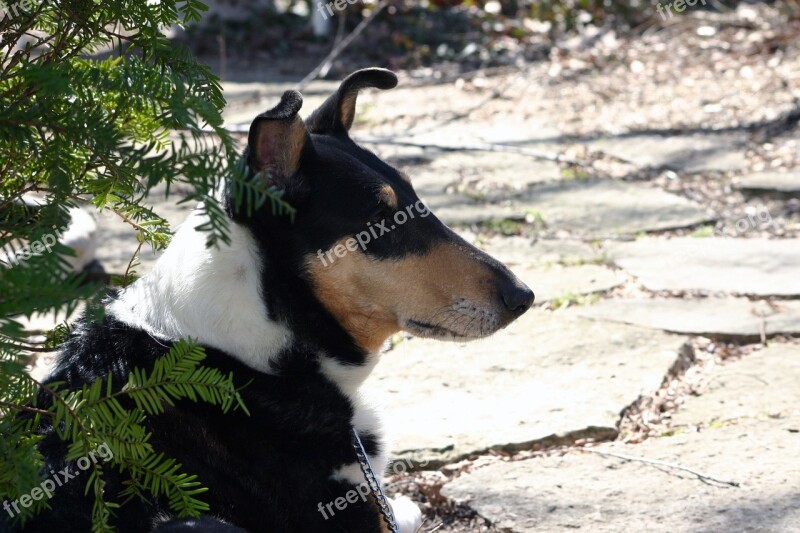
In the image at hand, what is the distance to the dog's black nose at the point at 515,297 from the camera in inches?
107

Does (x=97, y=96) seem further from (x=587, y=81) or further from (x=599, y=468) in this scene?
(x=587, y=81)

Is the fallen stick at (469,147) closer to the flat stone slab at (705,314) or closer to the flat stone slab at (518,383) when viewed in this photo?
the flat stone slab at (705,314)

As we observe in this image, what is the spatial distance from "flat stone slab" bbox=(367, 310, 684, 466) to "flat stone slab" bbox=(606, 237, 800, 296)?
645 millimetres

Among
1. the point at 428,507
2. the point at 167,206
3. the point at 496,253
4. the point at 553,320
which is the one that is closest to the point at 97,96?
the point at 428,507

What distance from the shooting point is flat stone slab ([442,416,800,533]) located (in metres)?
2.75

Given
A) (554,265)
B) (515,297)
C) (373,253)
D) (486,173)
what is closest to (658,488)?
(515,297)

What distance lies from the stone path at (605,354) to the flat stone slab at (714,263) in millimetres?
12

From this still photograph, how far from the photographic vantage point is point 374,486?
2.59 m

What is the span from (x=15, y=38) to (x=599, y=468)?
2.19m

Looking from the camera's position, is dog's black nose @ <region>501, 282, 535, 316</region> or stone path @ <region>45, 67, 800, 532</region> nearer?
dog's black nose @ <region>501, 282, 535, 316</region>

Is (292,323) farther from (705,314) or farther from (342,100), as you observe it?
(705,314)

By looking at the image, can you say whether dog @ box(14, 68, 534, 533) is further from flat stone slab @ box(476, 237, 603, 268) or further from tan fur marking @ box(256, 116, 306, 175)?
flat stone slab @ box(476, 237, 603, 268)

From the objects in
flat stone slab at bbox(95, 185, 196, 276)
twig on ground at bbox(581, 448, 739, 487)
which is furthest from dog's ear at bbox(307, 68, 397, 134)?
flat stone slab at bbox(95, 185, 196, 276)

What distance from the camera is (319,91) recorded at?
824 cm
